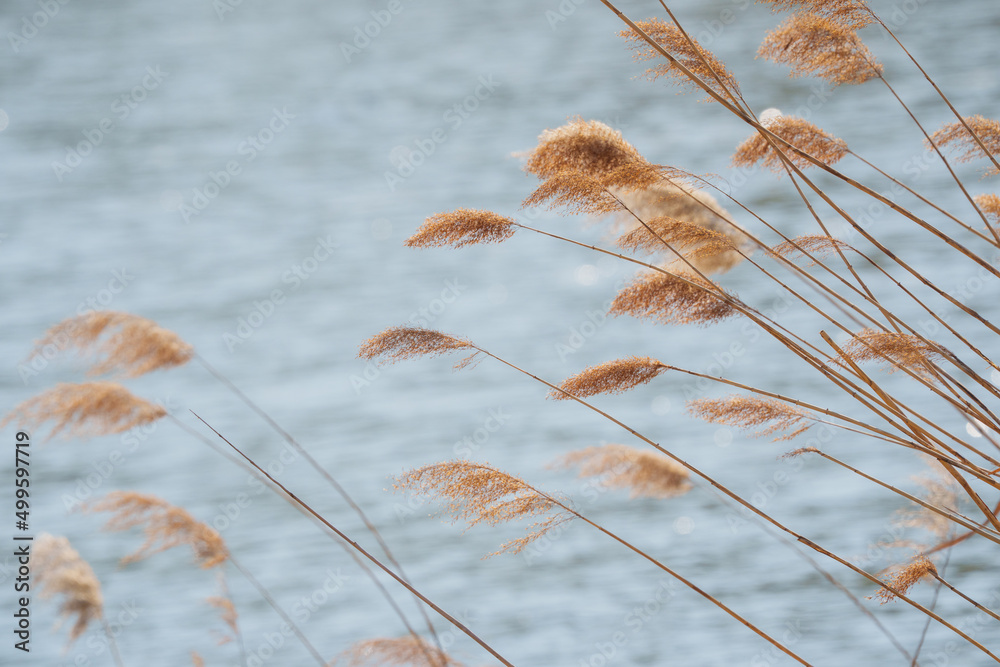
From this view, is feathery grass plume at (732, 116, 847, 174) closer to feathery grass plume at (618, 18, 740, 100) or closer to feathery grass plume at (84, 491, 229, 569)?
feathery grass plume at (618, 18, 740, 100)

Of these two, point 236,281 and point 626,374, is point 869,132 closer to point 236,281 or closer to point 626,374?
point 236,281

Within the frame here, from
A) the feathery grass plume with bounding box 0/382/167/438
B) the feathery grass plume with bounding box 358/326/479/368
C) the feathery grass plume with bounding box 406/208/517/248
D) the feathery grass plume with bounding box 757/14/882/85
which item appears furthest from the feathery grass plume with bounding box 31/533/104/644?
the feathery grass plume with bounding box 757/14/882/85

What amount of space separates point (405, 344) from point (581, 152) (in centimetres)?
27

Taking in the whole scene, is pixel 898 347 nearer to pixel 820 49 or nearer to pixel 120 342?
pixel 820 49

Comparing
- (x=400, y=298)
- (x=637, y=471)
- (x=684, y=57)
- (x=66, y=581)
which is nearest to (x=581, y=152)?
(x=684, y=57)

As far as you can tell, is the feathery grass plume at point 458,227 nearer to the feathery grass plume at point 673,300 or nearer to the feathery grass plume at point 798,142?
the feathery grass plume at point 673,300

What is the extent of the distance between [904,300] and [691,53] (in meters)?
2.54

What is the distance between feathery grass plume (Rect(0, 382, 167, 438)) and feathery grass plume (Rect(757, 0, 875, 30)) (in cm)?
81

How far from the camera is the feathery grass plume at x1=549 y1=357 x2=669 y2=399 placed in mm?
859

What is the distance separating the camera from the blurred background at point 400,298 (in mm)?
2258

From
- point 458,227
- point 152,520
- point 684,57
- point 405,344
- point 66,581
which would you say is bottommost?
point 66,581

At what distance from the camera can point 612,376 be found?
0.87m

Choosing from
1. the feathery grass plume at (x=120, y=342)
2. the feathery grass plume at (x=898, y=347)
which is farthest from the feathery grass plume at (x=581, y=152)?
the feathery grass plume at (x=120, y=342)

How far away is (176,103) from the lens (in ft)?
16.1
